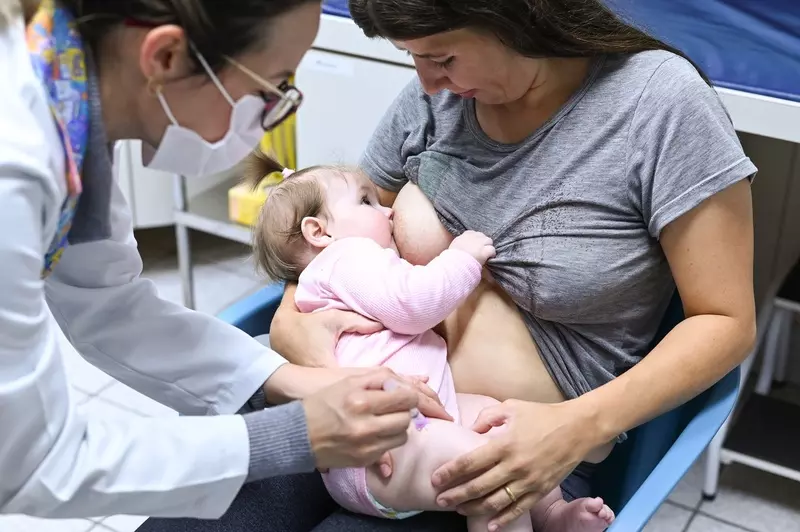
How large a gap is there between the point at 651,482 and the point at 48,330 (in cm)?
73

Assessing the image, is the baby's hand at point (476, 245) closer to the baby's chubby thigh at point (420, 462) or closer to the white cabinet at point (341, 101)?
the baby's chubby thigh at point (420, 462)

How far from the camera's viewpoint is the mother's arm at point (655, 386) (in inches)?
47.1

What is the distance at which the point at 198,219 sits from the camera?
264 centimetres

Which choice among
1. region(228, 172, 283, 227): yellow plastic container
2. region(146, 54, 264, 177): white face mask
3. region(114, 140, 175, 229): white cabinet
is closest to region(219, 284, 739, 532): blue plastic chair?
region(146, 54, 264, 177): white face mask

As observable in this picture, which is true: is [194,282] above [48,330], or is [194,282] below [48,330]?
below

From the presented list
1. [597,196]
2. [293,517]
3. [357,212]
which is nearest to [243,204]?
[357,212]

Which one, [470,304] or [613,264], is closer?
[613,264]

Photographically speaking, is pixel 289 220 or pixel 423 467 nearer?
pixel 423 467

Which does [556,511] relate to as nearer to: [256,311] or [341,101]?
[256,311]

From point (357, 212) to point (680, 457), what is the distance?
612 millimetres

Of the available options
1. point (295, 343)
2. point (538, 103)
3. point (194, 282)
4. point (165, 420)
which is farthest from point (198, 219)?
point (165, 420)

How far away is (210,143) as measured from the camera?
3.39ft

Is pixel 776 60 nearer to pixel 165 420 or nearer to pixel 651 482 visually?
pixel 651 482

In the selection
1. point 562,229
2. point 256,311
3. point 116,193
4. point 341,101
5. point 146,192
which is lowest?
point 146,192
